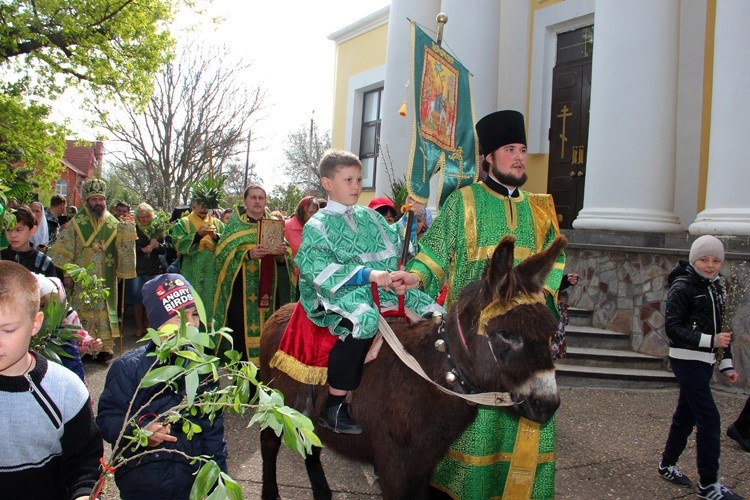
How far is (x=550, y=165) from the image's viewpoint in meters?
11.4

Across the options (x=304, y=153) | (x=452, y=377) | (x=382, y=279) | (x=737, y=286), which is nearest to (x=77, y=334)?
(x=382, y=279)

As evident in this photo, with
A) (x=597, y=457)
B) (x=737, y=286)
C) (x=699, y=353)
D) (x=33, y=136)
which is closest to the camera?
(x=699, y=353)

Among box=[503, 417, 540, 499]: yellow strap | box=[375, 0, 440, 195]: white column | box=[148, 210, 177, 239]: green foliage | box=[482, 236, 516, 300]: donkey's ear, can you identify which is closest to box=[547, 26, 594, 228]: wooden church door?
box=[375, 0, 440, 195]: white column

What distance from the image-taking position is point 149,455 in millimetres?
2713

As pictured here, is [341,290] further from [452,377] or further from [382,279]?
[452,377]

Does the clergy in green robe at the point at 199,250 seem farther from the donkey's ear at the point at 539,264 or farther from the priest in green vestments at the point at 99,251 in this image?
the donkey's ear at the point at 539,264

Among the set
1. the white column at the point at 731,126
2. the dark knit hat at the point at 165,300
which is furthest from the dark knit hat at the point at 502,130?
the white column at the point at 731,126

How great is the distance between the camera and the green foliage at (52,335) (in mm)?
2857

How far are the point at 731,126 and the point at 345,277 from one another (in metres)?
6.62

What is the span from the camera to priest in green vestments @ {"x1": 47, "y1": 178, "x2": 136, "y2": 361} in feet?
26.7

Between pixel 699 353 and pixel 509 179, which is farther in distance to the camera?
pixel 699 353

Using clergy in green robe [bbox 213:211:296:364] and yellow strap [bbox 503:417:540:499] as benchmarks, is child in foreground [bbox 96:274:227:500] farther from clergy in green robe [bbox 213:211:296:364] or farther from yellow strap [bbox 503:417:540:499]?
clergy in green robe [bbox 213:211:296:364]

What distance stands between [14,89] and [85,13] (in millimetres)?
2315

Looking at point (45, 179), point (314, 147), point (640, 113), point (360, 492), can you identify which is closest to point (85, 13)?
point (45, 179)
